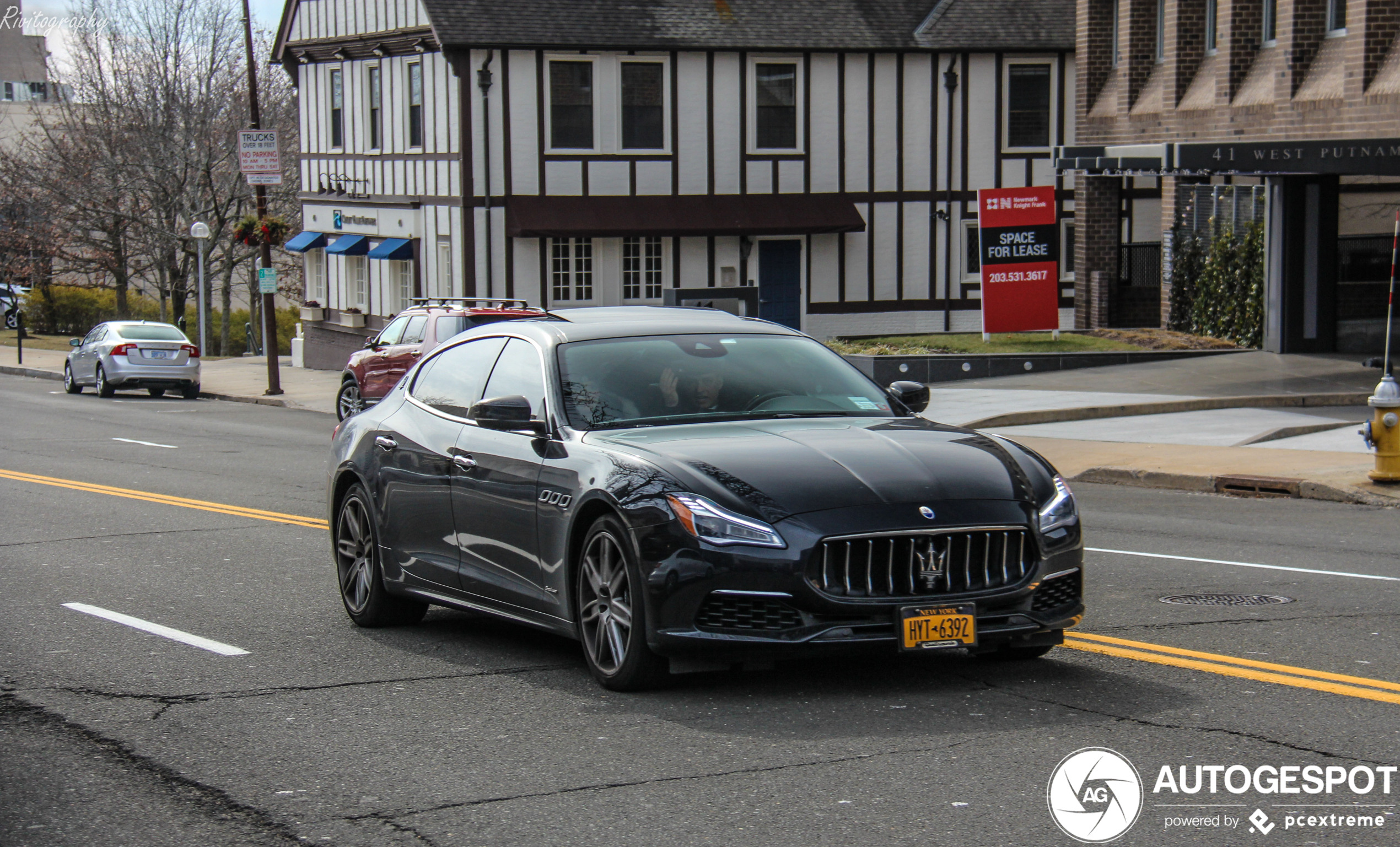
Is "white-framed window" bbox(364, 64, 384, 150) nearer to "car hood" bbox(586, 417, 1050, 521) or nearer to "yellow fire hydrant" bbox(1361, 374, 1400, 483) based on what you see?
"yellow fire hydrant" bbox(1361, 374, 1400, 483)

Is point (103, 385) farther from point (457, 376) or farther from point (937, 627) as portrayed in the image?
point (937, 627)

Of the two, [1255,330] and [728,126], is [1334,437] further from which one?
[728,126]

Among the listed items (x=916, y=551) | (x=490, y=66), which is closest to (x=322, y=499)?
(x=916, y=551)

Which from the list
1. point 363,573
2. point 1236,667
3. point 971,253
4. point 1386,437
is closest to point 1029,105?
point 971,253

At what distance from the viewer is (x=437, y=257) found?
3459cm

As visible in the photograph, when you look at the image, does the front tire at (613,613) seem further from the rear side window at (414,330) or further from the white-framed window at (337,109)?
the white-framed window at (337,109)

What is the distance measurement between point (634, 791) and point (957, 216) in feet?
105

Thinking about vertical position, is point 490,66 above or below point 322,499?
above

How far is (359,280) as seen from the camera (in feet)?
129

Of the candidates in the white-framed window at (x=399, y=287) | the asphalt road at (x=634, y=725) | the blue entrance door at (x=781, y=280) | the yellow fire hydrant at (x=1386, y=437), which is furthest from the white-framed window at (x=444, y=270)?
the asphalt road at (x=634, y=725)

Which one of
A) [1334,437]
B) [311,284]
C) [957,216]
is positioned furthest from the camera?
[311,284]

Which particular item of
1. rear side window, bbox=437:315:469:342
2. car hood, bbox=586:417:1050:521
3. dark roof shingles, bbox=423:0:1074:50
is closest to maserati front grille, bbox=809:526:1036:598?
car hood, bbox=586:417:1050:521

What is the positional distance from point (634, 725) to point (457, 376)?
9.04 feet
